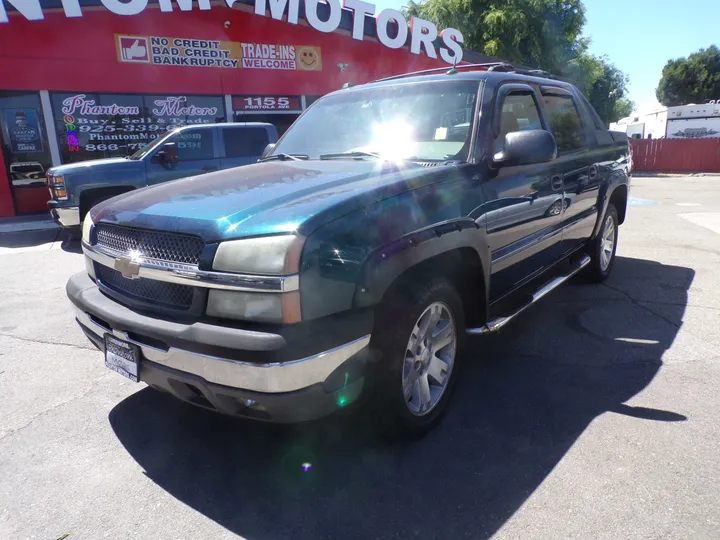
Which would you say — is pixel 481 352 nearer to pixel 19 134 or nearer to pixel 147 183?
pixel 147 183

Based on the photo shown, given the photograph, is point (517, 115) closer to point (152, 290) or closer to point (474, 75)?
point (474, 75)

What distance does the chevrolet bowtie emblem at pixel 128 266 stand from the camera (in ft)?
8.28

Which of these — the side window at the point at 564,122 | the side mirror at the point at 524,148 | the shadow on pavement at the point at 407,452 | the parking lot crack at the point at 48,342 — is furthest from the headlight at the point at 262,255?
the side window at the point at 564,122

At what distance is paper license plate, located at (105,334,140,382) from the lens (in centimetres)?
252

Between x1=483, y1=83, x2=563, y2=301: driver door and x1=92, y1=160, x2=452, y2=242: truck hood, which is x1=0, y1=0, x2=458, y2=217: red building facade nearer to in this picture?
x1=92, y1=160, x2=452, y2=242: truck hood

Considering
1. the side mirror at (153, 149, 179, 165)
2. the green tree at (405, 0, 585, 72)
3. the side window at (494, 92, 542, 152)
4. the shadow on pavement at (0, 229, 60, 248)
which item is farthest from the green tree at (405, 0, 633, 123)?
the side window at (494, 92, 542, 152)

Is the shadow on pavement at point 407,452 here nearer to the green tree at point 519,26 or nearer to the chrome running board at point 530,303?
the chrome running board at point 530,303

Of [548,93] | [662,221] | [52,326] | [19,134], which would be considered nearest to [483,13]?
[662,221]

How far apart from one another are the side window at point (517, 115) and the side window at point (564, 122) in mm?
242

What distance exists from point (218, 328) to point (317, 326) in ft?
1.37

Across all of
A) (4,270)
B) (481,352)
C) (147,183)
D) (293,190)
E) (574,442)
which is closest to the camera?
(293,190)

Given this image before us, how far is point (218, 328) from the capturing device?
87.4 inches

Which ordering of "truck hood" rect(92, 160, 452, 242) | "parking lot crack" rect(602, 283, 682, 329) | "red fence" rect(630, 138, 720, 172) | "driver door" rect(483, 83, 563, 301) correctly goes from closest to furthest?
"truck hood" rect(92, 160, 452, 242) < "driver door" rect(483, 83, 563, 301) < "parking lot crack" rect(602, 283, 682, 329) < "red fence" rect(630, 138, 720, 172)

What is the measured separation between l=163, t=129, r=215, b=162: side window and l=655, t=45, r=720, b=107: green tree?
168 feet
